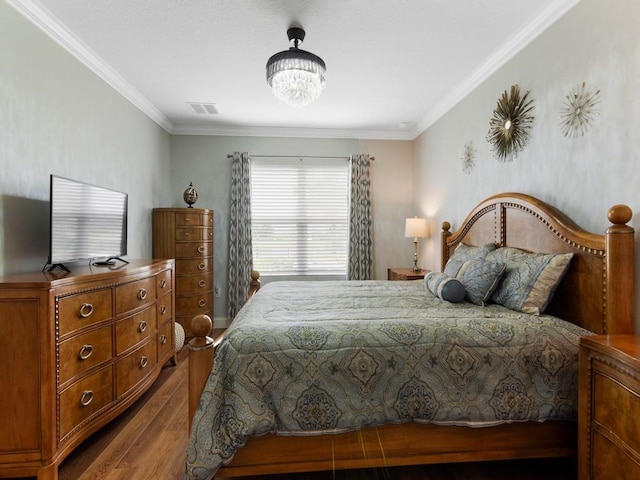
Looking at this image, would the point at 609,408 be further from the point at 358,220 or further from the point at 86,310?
the point at 358,220

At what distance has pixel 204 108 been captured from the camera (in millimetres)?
3719

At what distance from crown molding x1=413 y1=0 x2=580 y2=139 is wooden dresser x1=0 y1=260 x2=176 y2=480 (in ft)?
10.4

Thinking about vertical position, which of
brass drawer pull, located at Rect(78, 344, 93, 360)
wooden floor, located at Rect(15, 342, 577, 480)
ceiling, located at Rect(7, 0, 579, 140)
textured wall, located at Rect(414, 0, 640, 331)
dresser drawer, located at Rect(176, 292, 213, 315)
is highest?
ceiling, located at Rect(7, 0, 579, 140)

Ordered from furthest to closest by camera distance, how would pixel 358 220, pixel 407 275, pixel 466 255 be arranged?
pixel 358 220, pixel 407 275, pixel 466 255

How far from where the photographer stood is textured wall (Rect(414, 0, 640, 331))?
1.64 m

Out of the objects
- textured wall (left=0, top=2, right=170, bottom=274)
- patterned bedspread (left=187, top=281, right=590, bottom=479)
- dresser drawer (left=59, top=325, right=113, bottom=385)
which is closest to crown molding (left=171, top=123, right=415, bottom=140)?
textured wall (left=0, top=2, right=170, bottom=274)

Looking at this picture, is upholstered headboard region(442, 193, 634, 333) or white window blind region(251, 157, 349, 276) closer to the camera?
upholstered headboard region(442, 193, 634, 333)

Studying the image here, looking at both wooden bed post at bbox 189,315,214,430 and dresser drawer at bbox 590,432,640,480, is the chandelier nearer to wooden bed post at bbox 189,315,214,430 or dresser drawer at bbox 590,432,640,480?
wooden bed post at bbox 189,315,214,430

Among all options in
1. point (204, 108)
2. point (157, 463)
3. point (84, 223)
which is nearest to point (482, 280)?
point (157, 463)

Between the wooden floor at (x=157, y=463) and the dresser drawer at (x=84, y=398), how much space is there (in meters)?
0.24

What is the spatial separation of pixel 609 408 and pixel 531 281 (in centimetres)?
77

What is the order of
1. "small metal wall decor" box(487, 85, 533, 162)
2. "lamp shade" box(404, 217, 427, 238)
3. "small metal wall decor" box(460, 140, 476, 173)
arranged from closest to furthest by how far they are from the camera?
1. "small metal wall decor" box(487, 85, 533, 162)
2. "small metal wall decor" box(460, 140, 476, 173)
3. "lamp shade" box(404, 217, 427, 238)

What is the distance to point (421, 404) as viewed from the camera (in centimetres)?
146

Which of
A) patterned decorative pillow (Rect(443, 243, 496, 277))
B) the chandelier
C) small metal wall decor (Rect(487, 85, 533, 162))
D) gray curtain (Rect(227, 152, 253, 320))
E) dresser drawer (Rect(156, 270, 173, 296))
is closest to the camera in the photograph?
the chandelier
